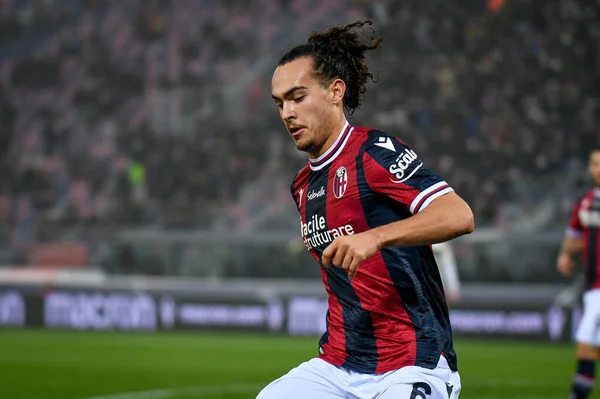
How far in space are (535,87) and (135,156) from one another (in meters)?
8.72

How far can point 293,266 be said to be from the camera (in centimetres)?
1761

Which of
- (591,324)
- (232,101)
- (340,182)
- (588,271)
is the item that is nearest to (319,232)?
(340,182)

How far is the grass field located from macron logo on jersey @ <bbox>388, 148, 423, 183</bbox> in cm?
655

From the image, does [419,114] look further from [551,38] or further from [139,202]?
[139,202]

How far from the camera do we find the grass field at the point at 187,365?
1002 centimetres

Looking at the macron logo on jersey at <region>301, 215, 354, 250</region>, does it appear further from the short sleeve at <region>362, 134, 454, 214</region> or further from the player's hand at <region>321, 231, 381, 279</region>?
the player's hand at <region>321, 231, 381, 279</region>

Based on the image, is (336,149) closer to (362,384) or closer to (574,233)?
(362,384)

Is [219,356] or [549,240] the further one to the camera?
[549,240]

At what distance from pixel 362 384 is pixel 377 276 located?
0.43 meters

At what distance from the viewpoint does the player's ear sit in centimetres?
371

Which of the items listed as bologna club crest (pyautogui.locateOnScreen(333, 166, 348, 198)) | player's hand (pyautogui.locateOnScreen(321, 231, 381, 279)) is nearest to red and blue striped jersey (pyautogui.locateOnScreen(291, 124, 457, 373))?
bologna club crest (pyautogui.locateOnScreen(333, 166, 348, 198))

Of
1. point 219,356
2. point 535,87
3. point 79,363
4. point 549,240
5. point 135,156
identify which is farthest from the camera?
point 135,156

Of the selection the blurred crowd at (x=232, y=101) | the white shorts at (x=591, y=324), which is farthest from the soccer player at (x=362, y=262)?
the blurred crowd at (x=232, y=101)

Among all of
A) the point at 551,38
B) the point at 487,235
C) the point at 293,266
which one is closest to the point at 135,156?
the point at 293,266
